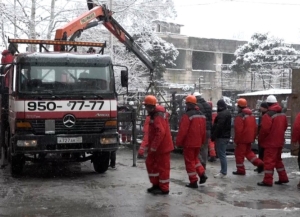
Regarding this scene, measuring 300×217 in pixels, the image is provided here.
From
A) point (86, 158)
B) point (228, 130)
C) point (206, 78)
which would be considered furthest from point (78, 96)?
point (206, 78)

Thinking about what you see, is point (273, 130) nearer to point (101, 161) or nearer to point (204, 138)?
point (204, 138)

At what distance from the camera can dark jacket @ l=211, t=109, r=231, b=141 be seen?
11.3m

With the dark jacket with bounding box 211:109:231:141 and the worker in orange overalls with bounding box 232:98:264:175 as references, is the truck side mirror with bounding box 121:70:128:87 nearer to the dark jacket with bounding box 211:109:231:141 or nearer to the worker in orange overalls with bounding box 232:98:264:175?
the dark jacket with bounding box 211:109:231:141

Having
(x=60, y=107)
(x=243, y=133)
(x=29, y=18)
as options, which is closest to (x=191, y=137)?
(x=243, y=133)

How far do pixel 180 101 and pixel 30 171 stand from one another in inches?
223

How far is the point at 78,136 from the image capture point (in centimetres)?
1056

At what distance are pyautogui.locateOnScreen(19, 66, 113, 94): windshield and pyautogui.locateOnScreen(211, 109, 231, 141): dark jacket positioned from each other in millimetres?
2456

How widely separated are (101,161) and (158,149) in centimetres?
293

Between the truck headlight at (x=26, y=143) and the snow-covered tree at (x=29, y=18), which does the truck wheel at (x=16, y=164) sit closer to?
the truck headlight at (x=26, y=143)

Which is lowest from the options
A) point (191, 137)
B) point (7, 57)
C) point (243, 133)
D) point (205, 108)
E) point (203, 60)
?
point (243, 133)

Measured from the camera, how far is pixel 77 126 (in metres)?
10.6

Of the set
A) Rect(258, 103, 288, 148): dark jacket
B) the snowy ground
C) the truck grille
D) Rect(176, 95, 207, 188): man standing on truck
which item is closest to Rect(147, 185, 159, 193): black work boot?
the snowy ground

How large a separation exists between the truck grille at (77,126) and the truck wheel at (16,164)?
34.0 inches

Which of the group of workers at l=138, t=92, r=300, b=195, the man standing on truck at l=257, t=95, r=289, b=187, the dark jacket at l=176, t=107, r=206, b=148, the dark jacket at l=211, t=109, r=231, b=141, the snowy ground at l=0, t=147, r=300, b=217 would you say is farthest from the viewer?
the dark jacket at l=211, t=109, r=231, b=141
